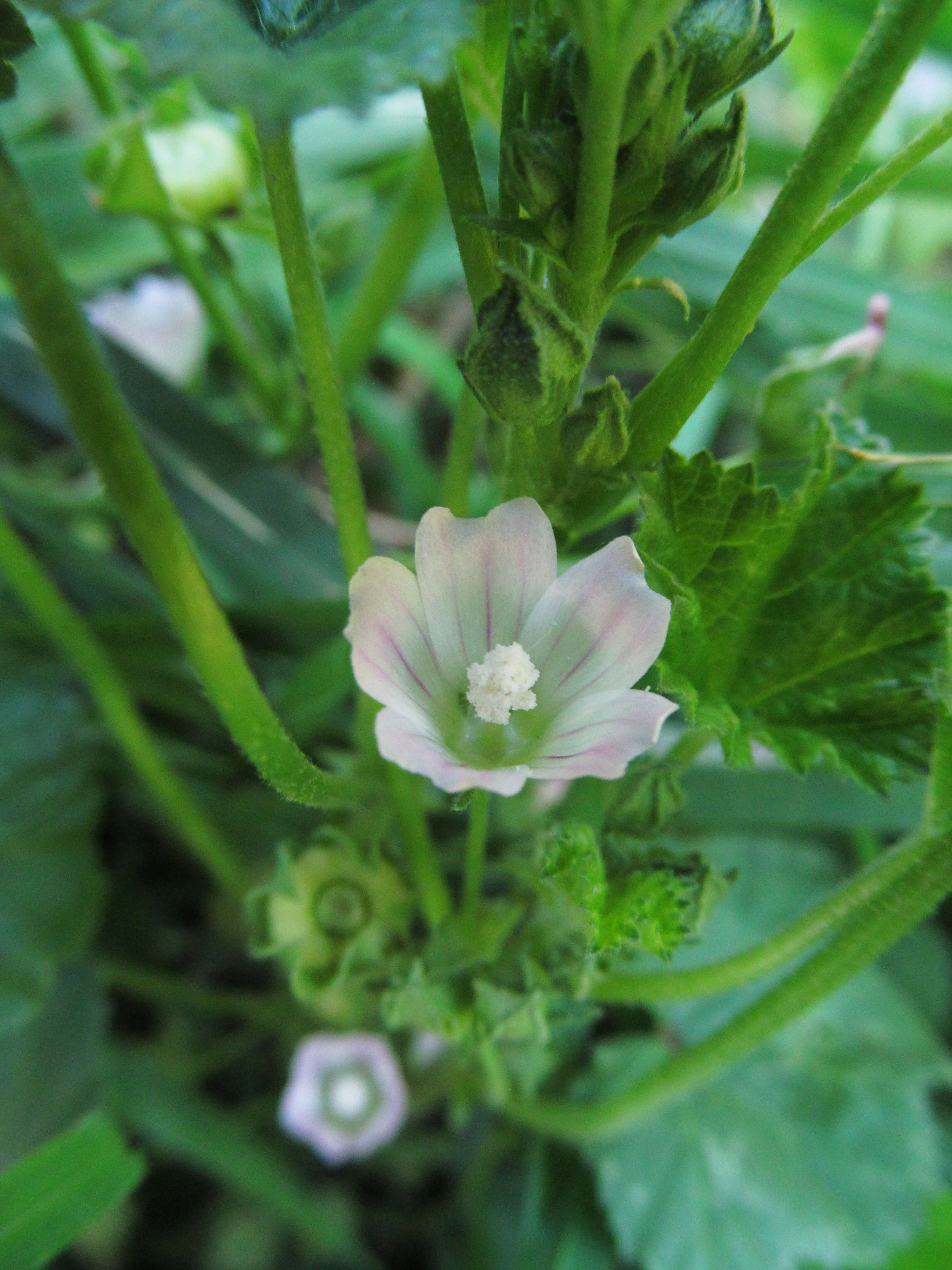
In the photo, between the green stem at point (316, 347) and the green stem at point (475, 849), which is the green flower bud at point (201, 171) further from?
the green stem at point (475, 849)

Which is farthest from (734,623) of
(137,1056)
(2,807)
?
(137,1056)

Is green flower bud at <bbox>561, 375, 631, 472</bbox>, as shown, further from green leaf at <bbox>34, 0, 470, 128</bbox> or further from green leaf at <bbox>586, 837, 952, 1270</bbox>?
green leaf at <bbox>586, 837, 952, 1270</bbox>

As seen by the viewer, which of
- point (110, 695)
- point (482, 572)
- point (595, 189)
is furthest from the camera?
point (110, 695)

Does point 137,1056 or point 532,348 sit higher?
point 532,348

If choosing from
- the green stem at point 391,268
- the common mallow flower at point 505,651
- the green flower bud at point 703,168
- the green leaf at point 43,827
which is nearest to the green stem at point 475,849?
the common mallow flower at point 505,651

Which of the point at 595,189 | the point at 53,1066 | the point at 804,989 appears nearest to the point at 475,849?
the point at 804,989

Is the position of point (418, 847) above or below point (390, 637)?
below

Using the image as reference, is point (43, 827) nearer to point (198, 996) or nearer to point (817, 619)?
point (198, 996)

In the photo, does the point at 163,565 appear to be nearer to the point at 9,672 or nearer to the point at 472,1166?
the point at 9,672
